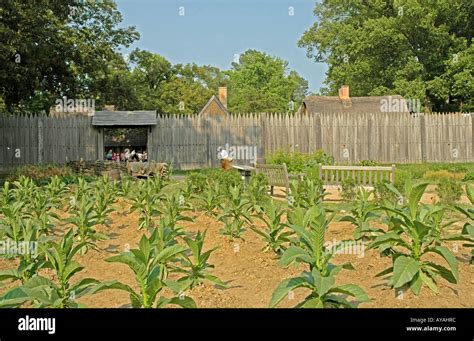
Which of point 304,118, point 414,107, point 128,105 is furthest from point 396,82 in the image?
point 128,105

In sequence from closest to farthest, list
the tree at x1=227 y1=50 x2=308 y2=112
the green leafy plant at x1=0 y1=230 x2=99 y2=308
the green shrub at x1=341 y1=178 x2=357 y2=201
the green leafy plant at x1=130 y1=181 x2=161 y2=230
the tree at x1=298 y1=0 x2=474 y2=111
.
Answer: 1. the green leafy plant at x1=0 y1=230 x2=99 y2=308
2. the green leafy plant at x1=130 y1=181 x2=161 y2=230
3. the green shrub at x1=341 y1=178 x2=357 y2=201
4. the tree at x1=298 y1=0 x2=474 y2=111
5. the tree at x1=227 y1=50 x2=308 y2=112

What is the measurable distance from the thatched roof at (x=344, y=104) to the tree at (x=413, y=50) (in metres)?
1.77

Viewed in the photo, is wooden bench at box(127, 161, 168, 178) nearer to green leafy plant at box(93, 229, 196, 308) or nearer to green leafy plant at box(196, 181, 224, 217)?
green leafy plant at box(196, 181, 224, 217)

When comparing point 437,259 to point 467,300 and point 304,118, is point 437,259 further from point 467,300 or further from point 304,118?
point 304,118

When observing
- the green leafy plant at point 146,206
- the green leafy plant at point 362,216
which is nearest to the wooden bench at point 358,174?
the green leafy plant at point 146,206

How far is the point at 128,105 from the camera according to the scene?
37.7m

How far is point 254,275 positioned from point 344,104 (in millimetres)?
39293

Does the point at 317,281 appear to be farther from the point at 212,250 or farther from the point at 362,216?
the point at 362,216

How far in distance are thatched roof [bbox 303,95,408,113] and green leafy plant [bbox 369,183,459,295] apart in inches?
1446

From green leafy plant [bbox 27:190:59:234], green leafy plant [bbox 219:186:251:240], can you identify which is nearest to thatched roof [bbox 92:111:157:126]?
green leafy plant [bbox 27:190:59:234]

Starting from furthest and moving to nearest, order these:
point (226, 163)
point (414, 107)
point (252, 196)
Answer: point (414, 107) < point (226, 163) < point (252, 196)

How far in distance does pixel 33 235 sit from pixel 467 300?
4.47m

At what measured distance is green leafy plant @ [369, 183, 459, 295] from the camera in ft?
14.2

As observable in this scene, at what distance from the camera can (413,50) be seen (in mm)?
42906
